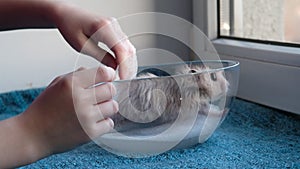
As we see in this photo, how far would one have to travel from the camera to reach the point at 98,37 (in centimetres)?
42

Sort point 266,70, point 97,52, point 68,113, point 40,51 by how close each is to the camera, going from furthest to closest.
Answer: point 40,51
point 266,70
point 97,52
point 68,113

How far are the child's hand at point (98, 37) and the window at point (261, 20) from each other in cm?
28

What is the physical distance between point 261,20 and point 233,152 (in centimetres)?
28

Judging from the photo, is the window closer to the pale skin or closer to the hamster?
the hamster

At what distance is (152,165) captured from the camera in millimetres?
456

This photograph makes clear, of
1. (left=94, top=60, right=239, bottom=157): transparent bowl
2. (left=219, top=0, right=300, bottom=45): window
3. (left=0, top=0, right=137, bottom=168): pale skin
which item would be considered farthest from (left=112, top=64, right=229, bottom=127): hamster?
(left=219, top=0, right=300, bottom=45): window

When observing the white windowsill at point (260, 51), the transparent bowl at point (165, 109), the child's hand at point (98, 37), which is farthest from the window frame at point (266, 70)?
the child's hand at point (98, 37)

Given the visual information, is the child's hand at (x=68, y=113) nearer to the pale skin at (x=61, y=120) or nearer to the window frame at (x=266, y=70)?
the pale skin at (x=61, y=120)

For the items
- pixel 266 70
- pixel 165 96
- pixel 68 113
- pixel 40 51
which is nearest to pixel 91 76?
pixel 68 113

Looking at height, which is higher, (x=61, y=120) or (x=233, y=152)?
(x=61, y=120)

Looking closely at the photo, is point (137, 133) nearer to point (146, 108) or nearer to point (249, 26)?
point (146, 108)

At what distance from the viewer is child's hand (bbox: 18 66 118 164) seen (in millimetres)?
319

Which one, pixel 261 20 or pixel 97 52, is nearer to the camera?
pixel 97 52

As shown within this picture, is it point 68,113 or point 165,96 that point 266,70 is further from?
point 68,113
